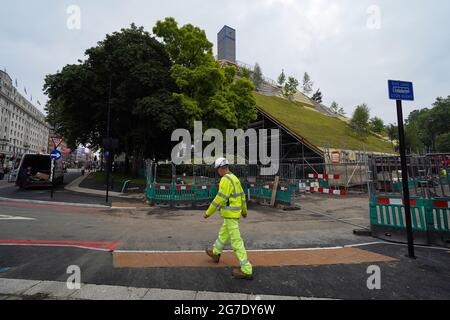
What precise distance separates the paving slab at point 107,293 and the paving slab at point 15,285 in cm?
75

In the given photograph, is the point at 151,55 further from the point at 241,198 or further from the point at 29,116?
the point at 29,116

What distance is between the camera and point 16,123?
71.8m

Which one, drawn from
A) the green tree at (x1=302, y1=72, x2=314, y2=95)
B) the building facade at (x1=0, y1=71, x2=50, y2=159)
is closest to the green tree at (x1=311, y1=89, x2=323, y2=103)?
the green tree at (x1=302, y1=72, x2=314, y2=95)

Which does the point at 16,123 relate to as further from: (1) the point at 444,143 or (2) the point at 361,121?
(1) the point at 444,143

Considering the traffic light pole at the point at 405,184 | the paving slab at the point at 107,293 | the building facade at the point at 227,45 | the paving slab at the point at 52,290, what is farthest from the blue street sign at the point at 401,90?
the building facade at the point at 227,45

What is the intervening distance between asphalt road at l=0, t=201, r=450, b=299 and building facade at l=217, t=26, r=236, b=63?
56.8m

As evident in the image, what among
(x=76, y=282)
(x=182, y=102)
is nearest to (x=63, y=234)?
(x=76, y=282)

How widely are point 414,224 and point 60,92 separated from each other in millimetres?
23411

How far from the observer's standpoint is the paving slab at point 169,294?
3.04m

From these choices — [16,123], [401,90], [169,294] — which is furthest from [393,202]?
[16,123]

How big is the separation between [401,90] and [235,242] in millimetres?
4591

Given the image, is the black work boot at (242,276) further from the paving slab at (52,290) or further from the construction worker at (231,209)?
the paving slab at (52,290)
